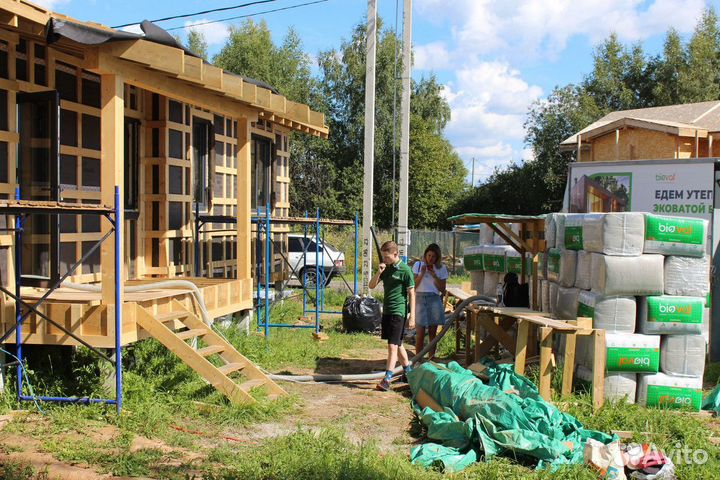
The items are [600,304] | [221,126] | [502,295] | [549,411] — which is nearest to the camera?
[549,411]

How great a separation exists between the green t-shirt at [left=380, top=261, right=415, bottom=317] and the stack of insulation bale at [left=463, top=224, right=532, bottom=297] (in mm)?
3571

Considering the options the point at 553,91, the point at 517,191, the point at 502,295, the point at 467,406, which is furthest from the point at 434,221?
the point at 467,406

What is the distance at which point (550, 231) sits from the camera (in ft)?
31.5

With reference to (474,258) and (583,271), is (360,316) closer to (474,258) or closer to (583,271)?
(474,258)

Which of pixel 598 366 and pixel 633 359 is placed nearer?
pixel 598 366

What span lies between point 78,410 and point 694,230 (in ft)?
21.5

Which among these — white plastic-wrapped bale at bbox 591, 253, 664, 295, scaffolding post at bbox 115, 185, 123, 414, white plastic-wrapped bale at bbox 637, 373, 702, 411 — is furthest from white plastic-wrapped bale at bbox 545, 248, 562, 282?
scaffolding post at bbox 115, 185, 123, 414

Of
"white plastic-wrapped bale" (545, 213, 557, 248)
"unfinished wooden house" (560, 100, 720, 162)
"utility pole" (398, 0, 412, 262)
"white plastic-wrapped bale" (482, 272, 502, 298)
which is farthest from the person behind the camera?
"utility pole" (398, 0, 412, 262)

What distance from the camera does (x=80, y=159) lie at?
9344 millimetres

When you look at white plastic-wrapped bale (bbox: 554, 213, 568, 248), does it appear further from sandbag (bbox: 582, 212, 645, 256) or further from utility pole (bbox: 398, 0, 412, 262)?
utility pole (bbox: 398, 0, 412, 262)

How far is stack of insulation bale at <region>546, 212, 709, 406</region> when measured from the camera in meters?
8.10

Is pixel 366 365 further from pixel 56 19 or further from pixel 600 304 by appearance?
pixel 56 19

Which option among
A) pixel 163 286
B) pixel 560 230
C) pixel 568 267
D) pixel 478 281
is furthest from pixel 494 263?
pixel 163 286

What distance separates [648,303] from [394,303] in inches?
111
